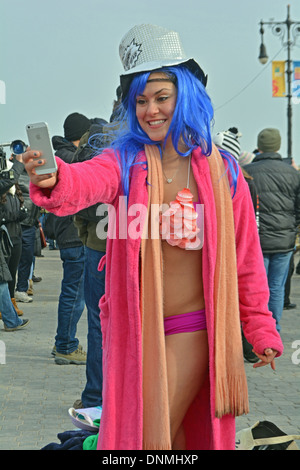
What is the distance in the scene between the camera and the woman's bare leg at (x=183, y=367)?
3.15 metres

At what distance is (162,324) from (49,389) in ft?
12.4

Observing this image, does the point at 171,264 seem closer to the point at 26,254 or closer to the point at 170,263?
the point at 170,263

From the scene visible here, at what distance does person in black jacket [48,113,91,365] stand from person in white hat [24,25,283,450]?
4060 mm

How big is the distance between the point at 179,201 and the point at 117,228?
0.86 ft

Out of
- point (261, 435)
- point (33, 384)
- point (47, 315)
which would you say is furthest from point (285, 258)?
point (261, 435)

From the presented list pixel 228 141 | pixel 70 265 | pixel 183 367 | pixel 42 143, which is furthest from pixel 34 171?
pixel 70 265

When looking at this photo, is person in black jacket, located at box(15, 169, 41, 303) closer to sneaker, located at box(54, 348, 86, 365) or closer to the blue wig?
sneaker, located at box(54, 348, 86, 365)

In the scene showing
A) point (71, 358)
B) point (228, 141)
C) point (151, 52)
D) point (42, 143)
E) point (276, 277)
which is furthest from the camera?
point (276, 277)

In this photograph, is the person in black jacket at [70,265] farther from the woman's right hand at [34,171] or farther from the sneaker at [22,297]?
the sneaker at [22,297]

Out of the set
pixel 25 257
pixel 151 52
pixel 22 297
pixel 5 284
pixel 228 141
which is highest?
pixel 151 52

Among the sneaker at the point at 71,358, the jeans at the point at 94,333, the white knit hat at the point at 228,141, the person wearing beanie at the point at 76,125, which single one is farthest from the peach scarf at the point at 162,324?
the sneaker at the point at 71,358

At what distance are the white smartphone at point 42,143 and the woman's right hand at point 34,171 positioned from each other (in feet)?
0.06

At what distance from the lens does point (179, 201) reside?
10.5 ft

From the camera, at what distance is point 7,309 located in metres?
9.38
